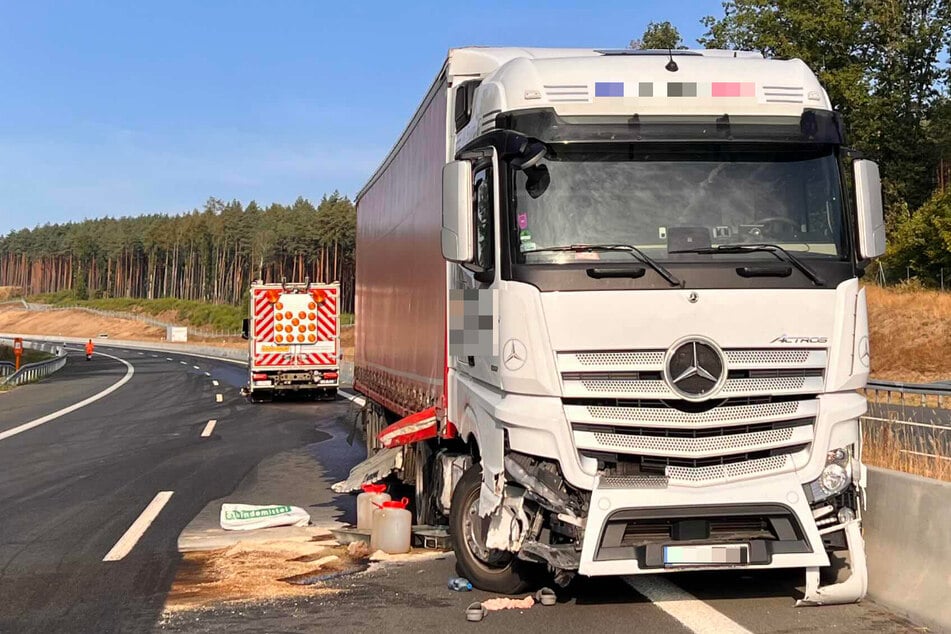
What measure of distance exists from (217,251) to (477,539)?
545ft

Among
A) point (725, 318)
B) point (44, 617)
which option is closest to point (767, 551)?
point (725, 318)

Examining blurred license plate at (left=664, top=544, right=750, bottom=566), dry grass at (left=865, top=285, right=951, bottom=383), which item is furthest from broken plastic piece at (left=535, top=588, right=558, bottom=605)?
dry grass at (left=865, top=285, right=951, bottom=383)

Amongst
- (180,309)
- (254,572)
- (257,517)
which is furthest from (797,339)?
(180,309)

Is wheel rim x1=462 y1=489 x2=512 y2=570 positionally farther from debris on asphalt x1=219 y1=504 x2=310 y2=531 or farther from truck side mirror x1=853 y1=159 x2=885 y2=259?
debris on asphalt x1=219 y1=504 x2=310 y2=531

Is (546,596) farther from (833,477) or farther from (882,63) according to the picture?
(882,63)

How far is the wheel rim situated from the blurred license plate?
1.20 m

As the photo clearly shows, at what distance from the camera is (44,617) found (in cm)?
648

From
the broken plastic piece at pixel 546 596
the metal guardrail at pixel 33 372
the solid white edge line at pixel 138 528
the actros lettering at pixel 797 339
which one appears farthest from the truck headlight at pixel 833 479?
the metal guardrail at pixel 33 372

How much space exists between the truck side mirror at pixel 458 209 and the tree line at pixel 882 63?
5057cm

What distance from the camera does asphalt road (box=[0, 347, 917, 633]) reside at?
20.0ft

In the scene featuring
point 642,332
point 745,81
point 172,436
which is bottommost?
point 172,436

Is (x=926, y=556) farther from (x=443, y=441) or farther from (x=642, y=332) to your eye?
(x=443, y=441)

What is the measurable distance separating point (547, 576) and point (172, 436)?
13768 mm

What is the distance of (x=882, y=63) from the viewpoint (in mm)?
56625
